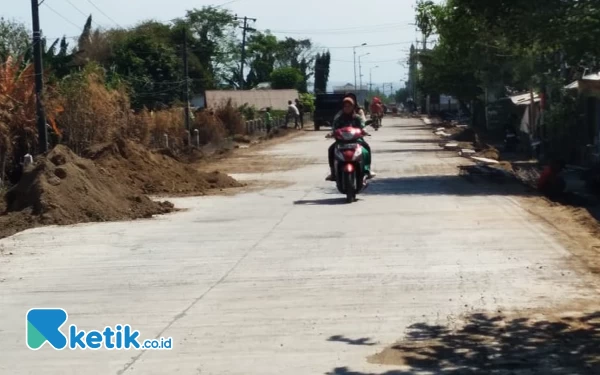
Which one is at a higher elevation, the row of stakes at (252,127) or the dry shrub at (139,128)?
the dry shrub at (139,128)

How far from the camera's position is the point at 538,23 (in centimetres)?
1136

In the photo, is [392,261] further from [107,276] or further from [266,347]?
[266,347]

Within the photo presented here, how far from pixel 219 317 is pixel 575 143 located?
20976mm

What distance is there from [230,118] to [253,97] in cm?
2217

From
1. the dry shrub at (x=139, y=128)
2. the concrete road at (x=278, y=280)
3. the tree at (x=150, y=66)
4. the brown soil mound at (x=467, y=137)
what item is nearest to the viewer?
the concrete road at (x=278, y=280)

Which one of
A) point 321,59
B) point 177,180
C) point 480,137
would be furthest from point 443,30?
point 321,59

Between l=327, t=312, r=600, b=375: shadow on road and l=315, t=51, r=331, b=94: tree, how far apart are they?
112m

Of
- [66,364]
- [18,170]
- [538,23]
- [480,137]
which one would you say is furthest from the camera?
[480,137]

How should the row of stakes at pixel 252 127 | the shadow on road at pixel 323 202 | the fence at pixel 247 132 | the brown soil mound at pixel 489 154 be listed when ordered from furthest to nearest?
the row of stakes at pixel 252 127 < the fence at pixel 247 132 < the brown soil mound at pixel 489 154 < the shadow on road at pixel 323 202

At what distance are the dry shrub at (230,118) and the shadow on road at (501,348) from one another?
40493 millimetres

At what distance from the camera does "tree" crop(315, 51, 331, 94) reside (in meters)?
123

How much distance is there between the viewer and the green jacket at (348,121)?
1986cm

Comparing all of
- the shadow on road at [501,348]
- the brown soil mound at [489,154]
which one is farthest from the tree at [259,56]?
the shadow on road at [501,348]

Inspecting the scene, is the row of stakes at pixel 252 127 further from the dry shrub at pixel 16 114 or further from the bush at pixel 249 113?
the dry shrub at pixel 16 114
